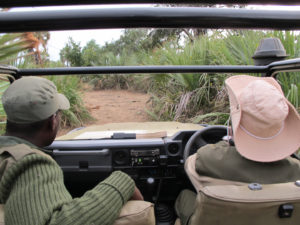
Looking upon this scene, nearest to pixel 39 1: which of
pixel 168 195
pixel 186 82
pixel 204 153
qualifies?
pixel 204 153

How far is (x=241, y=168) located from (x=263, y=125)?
24cm

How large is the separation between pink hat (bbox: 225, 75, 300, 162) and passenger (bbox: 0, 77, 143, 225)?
2.04 feet

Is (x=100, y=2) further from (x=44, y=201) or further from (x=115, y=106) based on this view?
(x=115, y=106)

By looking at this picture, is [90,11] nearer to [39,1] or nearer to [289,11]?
[39,1]

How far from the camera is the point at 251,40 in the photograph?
16.7 feet

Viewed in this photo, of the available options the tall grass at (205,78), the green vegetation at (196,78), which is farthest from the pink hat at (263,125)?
the tall grass at (205,78)

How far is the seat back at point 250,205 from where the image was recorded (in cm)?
116

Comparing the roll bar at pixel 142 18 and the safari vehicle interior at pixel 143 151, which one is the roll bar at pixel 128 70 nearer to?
the safari vehicle interior at pixel 143 151

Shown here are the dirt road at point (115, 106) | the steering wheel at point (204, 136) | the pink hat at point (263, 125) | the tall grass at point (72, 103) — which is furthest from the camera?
the dirt road at point (115, 106)

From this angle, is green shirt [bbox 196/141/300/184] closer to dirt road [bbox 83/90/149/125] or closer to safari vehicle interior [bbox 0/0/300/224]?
safari vehicle interior [bbox 0/0/300/224]

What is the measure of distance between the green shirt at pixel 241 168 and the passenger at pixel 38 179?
15.8 inches

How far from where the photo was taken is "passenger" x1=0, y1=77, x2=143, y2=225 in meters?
0.96

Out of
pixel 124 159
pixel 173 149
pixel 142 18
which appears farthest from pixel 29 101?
pixel 173 149

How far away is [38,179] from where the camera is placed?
39.8 inches
